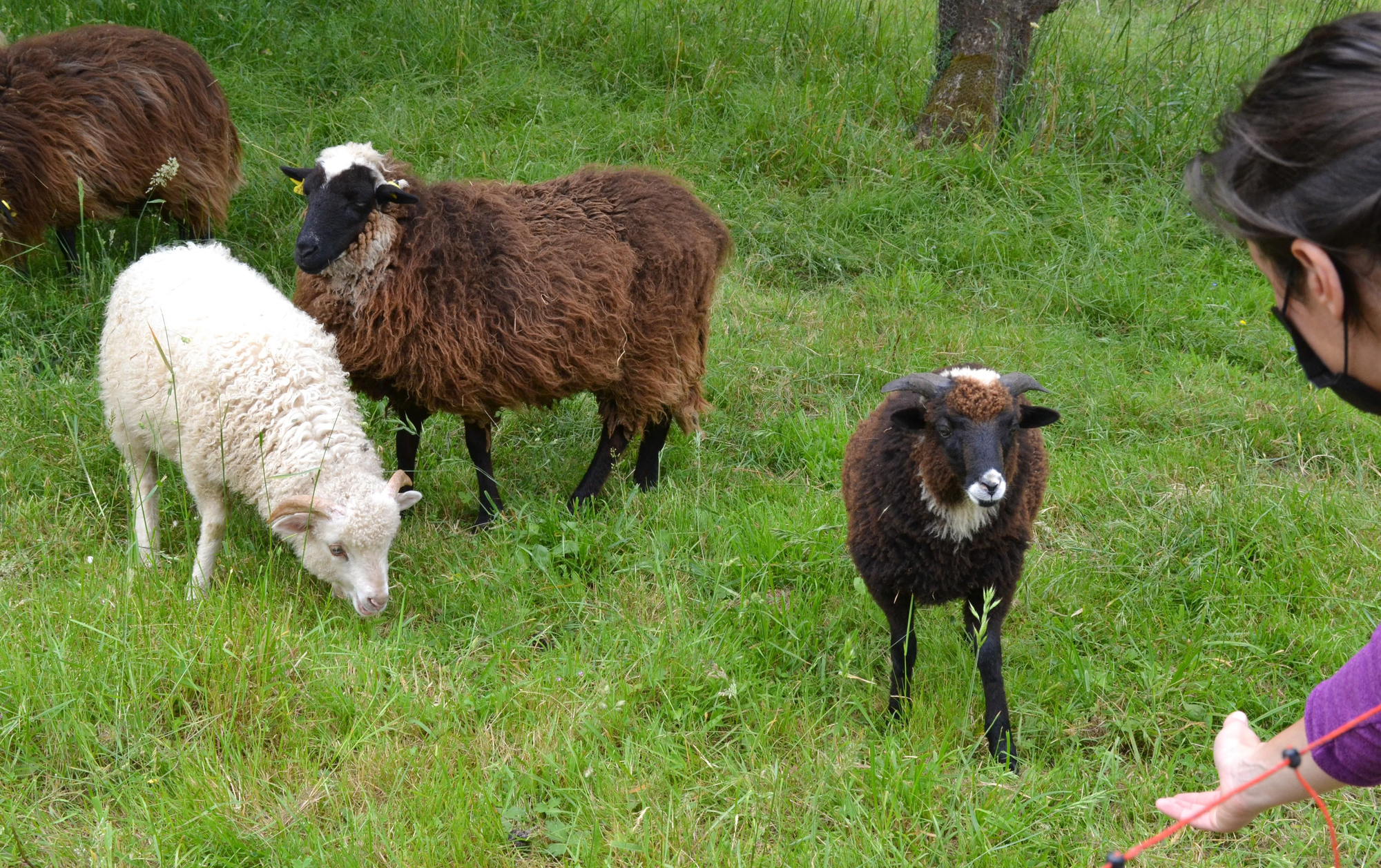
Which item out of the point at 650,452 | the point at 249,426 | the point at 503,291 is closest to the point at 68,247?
the point at 249,426

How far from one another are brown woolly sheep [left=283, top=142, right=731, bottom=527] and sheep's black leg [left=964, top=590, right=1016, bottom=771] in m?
2.04

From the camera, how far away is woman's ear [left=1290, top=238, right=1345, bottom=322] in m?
1.31

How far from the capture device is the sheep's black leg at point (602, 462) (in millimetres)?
4977

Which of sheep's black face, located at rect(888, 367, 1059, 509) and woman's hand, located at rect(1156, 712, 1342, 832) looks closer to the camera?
woman's hand, located at rect(1156, 712, 1342, 832)

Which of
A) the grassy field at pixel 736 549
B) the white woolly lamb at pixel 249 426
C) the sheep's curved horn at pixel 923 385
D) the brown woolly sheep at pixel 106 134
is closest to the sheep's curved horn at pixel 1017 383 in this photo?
the sheep's curved horn at pixel 923 385

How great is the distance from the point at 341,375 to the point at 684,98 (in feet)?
14.3

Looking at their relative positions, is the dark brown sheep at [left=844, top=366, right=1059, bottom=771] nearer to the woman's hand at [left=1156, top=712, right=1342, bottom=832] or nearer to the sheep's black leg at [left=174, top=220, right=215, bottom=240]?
the woman's hand at [left=1156, top=712, right=1342, bottom=832]

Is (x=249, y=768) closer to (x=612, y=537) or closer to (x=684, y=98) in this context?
(x=612, y=537)

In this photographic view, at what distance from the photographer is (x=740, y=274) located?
6.65 m

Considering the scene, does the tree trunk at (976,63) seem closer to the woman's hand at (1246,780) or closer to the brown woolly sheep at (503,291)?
the brown woolly sheep at (503,291)

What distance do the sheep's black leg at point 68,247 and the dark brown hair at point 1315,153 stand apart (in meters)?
6.25

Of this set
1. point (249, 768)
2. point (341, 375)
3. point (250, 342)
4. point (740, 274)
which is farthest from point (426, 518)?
point (740, 274)

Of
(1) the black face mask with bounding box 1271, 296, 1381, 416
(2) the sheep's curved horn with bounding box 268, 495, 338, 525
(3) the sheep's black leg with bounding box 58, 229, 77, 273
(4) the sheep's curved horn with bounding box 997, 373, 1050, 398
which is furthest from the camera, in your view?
(3) the sheep's black leg with bounding box 58, 229, 77, 273

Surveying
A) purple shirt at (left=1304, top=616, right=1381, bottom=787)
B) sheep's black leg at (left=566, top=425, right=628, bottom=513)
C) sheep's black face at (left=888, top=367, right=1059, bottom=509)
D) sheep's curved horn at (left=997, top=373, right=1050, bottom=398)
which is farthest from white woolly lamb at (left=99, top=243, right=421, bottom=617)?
purple shirt at (left=1304, top=616, right=1381, bottom=787)
